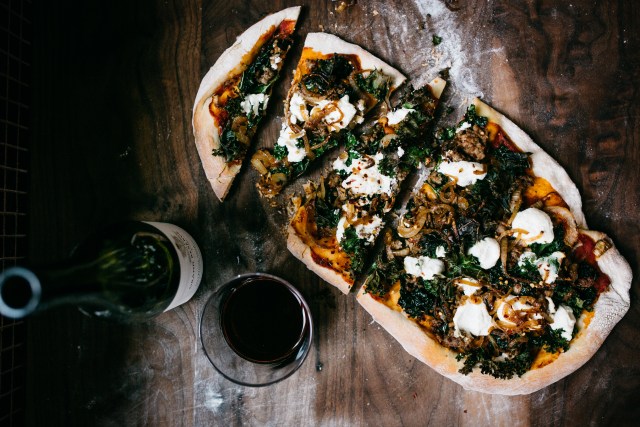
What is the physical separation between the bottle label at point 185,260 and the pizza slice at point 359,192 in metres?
0.70

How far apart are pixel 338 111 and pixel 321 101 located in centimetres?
15

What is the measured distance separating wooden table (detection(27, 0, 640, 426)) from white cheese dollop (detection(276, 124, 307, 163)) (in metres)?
0.21

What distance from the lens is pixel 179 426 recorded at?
155 inches

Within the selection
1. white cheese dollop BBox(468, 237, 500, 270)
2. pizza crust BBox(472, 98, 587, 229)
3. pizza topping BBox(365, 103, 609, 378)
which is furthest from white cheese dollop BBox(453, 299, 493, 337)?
pizza crust BBox(472, 98, 587, 229)

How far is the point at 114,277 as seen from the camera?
289 cm

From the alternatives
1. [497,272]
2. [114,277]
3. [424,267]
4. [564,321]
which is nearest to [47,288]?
[114,277]

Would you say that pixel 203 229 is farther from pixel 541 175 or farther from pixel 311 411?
pixel 541 175

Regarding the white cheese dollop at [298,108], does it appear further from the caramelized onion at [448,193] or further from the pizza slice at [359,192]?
the caramelized onion at [448,193]

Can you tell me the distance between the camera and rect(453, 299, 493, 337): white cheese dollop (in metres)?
3.60

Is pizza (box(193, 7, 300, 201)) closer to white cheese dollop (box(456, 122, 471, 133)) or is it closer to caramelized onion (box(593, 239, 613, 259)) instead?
white cheese dollop (box(456, 122, 471, 133))

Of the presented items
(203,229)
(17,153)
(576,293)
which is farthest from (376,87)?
(17,153)

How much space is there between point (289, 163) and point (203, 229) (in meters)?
0.85

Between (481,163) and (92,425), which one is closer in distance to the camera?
(481,163)

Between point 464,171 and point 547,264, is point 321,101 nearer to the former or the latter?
point 464,171
